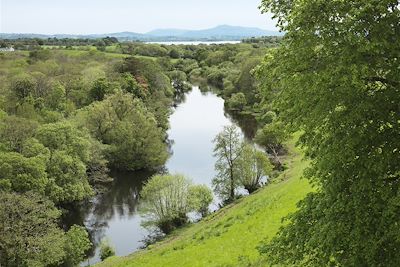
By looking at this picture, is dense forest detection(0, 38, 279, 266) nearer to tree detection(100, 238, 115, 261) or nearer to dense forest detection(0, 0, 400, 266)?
dense forest detection(0, 0, 400, 266)

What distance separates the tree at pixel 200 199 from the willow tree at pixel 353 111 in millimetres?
27373

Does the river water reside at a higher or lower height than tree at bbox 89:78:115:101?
lower

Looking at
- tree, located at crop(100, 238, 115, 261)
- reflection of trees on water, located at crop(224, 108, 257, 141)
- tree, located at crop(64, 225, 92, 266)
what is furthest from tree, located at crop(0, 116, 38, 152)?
reflection of trees on water, located at crop(224, 108, 257, 141)

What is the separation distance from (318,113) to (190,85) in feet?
422

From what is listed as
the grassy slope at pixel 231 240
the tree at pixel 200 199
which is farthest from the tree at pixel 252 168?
the grassy slope at pixel 231 240

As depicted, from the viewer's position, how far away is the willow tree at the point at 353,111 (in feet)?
34.7

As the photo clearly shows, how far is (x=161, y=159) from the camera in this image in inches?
2219

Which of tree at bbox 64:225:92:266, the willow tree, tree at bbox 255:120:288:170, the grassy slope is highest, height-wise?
the willow tree

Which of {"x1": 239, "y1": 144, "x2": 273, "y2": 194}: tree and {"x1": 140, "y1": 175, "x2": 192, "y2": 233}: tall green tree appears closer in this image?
{"x1": 140, "y1": 175, "x2": 192, "y2": 233}: tall green tree

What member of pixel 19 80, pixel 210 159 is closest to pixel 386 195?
pixel 210 159

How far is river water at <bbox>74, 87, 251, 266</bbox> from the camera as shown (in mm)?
40344

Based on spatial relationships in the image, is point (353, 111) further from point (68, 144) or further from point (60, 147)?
point (68, 144)

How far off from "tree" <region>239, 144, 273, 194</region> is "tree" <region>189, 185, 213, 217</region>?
4.72 m

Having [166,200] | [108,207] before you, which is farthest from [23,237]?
[108,207]
